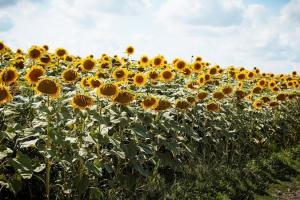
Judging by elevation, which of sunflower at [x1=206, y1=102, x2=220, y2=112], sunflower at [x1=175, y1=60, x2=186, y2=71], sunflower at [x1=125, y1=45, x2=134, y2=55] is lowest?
sunflower at [x1=206, y1=102, x2=220, y2=112]

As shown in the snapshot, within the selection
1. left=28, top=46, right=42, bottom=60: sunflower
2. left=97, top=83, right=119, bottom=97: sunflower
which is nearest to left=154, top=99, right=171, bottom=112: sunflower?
left=97, top=83, right=119, bottom=97: sunflower

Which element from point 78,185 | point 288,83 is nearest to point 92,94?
point 78,185

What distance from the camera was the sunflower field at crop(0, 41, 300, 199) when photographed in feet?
17.8

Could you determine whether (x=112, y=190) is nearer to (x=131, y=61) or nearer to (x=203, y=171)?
(x=203, y=171)

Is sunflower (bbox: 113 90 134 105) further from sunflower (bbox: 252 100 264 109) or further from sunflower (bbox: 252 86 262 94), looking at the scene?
sunflower (bbox: 252 86 262 94)

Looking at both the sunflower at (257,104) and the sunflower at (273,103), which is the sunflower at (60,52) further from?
the sunflower at (273,103)

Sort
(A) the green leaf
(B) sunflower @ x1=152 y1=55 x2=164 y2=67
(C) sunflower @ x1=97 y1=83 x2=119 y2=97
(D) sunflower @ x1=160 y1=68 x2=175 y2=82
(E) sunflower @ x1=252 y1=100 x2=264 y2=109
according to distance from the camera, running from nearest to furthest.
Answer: (A) the green leaf → (C) sunflower @ x1=97 y1=83 x2=119 y2=97 → (D) sunflower @ x1=160 y1=68 x2=175 y2=82 → (E) sunflower @ x1=252 y1=100 x2=264 y2=109 → (B) sunflower @ x1=152 y1=55 x2=164 y2=67

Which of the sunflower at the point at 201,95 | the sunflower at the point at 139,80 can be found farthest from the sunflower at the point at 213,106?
the sunflower at the point at 139,80

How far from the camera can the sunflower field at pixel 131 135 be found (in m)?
5.44

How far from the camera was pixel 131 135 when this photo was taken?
21.7 ft

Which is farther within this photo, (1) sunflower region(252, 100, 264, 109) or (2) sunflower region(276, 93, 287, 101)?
(2) sunflower region(276, 93, 287, 101)

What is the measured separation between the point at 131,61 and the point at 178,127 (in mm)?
6660

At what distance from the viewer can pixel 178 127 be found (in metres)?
6.98

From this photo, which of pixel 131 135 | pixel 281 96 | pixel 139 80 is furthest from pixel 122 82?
pixel 281 96
